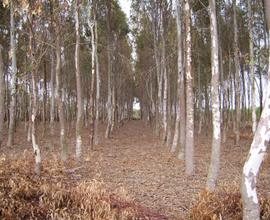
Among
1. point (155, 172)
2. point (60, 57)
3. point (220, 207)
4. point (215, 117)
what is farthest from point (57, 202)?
point (60, 57)

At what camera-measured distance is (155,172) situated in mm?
12148

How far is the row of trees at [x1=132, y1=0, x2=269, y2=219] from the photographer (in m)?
9.07

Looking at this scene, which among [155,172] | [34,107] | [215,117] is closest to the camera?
[215,117]

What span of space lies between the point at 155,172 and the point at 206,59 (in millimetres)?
15048

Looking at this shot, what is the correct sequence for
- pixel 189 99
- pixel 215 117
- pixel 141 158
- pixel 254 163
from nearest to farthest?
pixel 254 163 → pixel 215 117 → pixel 189 99 → pixel 141 158

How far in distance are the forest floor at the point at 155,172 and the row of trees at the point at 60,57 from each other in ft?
4.13

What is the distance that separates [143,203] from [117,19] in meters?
19.7

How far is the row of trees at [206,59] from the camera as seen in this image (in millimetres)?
9070

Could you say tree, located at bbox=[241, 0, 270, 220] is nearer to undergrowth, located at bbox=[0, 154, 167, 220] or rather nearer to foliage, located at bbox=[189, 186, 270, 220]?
foliage, located at bbox=[189, 186, 270, 220]

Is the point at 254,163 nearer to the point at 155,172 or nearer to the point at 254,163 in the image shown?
the point at 254,163

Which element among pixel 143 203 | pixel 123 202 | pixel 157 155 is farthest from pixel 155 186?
pixel 157 155

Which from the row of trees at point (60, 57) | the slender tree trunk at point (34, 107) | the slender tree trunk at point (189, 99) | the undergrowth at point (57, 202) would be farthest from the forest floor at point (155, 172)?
the row of trees at point (60, 57)

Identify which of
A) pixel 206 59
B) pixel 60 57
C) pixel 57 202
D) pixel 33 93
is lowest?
pixel 57 202

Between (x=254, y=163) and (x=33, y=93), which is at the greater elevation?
(x=33, y=93)
